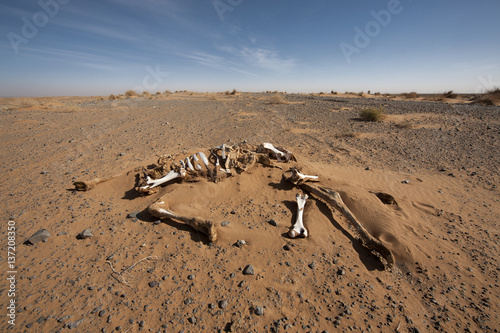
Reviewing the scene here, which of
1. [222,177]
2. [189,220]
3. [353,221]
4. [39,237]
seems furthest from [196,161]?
[353,221]

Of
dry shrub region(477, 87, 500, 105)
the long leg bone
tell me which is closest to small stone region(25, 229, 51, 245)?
the long leg bone

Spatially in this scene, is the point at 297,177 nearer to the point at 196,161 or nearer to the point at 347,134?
the point at 196,161

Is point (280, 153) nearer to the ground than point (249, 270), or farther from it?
farther from it

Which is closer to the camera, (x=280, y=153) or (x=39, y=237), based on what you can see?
(x=39, y=237)

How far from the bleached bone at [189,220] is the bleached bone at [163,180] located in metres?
0.58

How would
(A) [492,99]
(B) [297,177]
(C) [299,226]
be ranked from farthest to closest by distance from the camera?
(A) [492,99], (B) [297,177], (C) [299,226]

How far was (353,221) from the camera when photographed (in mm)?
3055

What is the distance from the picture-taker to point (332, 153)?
6.71 meters

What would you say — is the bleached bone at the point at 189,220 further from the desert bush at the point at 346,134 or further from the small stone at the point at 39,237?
the desert bush at the point at 346,134

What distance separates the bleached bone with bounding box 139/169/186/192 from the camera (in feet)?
12.5

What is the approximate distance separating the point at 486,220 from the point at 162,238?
5415 mm

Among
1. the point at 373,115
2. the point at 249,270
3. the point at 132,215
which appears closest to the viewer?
the point at 249,270

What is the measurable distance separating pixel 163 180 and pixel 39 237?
184 centimetres

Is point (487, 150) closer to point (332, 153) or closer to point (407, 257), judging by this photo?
point (332, 153)
